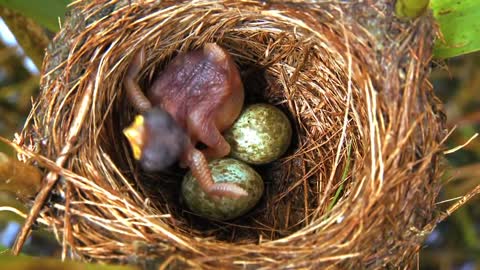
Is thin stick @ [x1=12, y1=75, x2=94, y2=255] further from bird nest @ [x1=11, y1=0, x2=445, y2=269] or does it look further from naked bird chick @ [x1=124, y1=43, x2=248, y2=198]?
naked bird chick @ [x1=124, y1=43, x2=248, y2=198]

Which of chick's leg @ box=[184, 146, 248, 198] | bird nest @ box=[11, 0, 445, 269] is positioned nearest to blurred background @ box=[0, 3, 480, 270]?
bird nest @ box=[11, 0, 445, 269]

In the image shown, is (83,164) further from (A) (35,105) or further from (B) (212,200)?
(B) (212,200)

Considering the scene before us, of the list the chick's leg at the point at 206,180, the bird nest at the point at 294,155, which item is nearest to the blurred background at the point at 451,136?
the bird nest at the point at 294,155

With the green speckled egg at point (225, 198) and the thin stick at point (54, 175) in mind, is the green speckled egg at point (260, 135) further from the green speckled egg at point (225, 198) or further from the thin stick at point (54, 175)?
the thin stick at point (54, 175)

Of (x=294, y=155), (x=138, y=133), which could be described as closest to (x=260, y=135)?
(x=294, y=155)

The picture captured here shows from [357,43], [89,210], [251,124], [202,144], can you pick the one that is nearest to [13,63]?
[202,144]

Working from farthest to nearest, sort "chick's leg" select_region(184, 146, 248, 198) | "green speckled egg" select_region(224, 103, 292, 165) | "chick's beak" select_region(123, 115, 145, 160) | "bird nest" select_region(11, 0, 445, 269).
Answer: "green speckled egg" select_region(224, 103, 292, 165)
"chick's leg" select_region(184, 146, 248, 198)
"chick's beak" select_region(123, 115, 145, 160)
"bird nest" select_region(11, 0, 445, 269)

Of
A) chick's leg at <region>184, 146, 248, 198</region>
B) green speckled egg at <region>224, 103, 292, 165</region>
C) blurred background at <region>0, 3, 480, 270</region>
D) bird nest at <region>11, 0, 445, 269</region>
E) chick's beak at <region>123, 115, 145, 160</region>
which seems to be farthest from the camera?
blurred background at <region>0, 3, 480, 270</region>
